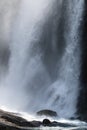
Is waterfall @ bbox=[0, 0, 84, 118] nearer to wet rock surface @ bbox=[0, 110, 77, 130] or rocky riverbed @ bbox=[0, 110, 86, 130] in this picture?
rocky riverbed @ bbox=[0, 110, 86, 130]

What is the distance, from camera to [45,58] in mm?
86312

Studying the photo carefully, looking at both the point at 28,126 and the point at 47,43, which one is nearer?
the point at 28,126

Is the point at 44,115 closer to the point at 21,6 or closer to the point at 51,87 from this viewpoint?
the point at 51,87

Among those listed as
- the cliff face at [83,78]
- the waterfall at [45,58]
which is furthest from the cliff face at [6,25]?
the cliff face at [83,78]

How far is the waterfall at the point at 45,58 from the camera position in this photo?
77438 mm

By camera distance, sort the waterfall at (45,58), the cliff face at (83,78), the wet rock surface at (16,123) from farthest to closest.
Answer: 1. the waterfall at (45,58)
2. the cliff face at (83,78)
3. the wet rock surface at (16,123)

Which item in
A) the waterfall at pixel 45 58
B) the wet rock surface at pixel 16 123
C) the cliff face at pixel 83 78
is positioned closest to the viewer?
the wet rock surface at pixel 16 123

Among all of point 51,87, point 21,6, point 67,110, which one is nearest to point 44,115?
point 67,110

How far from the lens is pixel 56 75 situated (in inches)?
3241

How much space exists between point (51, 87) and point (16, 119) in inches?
1204

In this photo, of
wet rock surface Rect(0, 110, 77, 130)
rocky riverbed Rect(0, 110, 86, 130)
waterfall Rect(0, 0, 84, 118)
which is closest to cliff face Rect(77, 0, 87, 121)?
waterfall Rect(0, 0, 84, 118)

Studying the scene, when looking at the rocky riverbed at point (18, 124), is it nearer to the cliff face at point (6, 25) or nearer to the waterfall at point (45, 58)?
the waterfall at point (45, 58)

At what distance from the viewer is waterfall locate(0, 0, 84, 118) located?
77.4 meters

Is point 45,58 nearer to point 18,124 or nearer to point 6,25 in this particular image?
point 6,25
